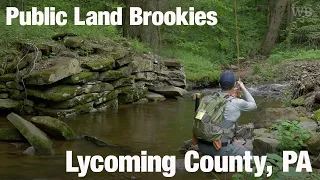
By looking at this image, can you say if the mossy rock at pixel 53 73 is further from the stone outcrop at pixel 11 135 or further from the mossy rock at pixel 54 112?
the stone outcrop at pixel 11 135

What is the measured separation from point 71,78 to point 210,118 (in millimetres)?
7048

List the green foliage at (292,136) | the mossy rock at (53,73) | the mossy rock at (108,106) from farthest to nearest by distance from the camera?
1. the mossy rock at (108,106)
2. the mossy rock at (53,73)
3. the green foliage at (292,136)

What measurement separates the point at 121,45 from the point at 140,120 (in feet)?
15.6

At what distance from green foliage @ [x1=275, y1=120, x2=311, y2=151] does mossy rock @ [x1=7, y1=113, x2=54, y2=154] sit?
4222 millimetres

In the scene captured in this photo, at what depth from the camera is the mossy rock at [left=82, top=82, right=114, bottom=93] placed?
1244 centimetres

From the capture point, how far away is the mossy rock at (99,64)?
12.6 m

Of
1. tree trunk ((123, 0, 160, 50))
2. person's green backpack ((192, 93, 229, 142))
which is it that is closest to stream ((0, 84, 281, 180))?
person's green backpack ((192, 93, 229, 142))

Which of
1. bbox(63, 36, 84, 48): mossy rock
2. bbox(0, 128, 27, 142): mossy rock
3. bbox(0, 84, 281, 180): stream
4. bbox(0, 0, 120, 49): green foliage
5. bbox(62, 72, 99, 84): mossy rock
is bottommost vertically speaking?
bbox(0, 84, 281, 180): stream

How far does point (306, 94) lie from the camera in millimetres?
9844

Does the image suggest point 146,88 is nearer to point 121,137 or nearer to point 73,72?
point 73,72

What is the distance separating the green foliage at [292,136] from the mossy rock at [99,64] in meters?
7.66

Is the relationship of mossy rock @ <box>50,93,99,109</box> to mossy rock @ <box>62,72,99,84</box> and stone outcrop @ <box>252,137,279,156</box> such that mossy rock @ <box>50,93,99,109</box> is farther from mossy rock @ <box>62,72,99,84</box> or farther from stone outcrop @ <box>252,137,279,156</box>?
stone outcrop @ <box>252,137,279,156</box>

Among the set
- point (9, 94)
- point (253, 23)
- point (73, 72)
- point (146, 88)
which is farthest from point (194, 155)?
point (253, 23)

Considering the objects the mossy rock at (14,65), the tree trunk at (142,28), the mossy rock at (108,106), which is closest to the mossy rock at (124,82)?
the mossy rock at (108,106)
